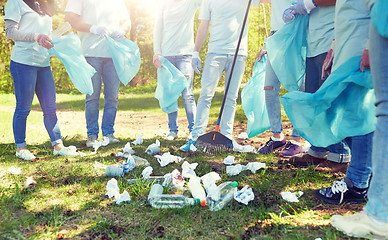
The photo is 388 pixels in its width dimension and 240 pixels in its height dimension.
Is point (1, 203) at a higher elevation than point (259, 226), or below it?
below

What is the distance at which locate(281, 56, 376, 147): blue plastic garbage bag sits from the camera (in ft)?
6.32

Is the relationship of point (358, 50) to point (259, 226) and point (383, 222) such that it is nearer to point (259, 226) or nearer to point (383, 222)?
point (383, 222)

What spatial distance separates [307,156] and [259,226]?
4.46 feet

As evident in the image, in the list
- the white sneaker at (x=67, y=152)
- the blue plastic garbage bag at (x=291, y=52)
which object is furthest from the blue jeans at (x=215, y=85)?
the white sneaker at (x=67, y=152)

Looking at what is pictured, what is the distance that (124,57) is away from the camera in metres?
4.02

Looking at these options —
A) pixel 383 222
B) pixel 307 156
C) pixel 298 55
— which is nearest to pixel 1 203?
pixel 383 222

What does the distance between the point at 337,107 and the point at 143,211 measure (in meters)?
1.43

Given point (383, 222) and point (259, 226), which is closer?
point (383, 222)

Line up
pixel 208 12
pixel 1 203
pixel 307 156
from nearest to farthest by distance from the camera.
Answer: pixel 1 203 < pixel 307 156 < pixel 208 12

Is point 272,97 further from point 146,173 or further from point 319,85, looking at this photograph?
point 146,173

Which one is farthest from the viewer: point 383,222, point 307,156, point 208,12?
point 208,12

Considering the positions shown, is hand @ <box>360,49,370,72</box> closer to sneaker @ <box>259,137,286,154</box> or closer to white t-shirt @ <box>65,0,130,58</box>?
sneaker @ <box>259,137,286,154</box>

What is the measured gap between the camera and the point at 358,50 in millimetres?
1995

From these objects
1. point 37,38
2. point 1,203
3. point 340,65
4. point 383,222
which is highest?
point 340,65
